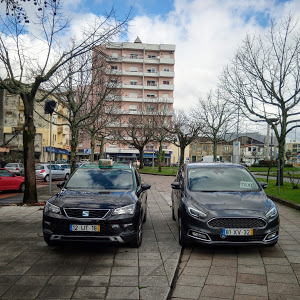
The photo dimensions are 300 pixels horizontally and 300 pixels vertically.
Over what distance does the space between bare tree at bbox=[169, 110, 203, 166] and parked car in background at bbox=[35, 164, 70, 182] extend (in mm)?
15968

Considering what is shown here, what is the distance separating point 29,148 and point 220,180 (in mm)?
7178

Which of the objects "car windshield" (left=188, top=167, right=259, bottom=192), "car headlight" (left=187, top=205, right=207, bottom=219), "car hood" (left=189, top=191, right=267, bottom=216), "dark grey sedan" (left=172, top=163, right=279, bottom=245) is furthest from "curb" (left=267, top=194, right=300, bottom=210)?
"car headlight" (left=187, top=205, right=207, bottom=219)

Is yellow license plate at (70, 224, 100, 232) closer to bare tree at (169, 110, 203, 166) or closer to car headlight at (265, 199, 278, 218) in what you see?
car headlight at (265, 199, 278, 218)

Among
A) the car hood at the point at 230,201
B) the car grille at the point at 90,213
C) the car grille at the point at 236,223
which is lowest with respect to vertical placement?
the car grille at the point at 236,223

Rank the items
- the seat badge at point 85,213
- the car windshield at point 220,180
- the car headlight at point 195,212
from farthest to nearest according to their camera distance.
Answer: the car windshield at point 220,180, the car headlight at point 195,212, the seat badge at point 85,213

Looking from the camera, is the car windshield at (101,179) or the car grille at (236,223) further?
the car windshield at (101,179)

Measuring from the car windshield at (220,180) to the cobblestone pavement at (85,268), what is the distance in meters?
1.25

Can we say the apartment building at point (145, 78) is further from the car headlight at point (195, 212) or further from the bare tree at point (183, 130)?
the car headlight at point (195, 212)

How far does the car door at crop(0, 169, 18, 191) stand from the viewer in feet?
54.7

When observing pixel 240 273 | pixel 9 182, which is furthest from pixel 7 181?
pixel 240 273

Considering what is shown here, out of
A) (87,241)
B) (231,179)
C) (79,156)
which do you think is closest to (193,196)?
(231,179)

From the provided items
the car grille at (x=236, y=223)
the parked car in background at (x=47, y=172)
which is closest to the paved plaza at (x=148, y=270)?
the car grille at (x=236, y=223)

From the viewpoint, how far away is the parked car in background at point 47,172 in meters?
25.8

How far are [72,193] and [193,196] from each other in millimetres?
2303
